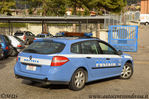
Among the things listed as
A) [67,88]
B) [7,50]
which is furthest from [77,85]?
[7,50]

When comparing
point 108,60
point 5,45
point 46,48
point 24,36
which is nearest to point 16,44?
point 5,45

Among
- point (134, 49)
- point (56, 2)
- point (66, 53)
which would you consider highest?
point (56, 2)

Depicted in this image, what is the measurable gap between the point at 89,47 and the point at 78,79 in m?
1.06

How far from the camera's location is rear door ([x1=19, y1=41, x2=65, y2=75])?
21.1ft

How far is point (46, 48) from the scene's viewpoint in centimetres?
676

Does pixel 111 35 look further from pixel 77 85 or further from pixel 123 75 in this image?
pixel 77 85

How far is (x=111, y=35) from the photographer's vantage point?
19.9 m

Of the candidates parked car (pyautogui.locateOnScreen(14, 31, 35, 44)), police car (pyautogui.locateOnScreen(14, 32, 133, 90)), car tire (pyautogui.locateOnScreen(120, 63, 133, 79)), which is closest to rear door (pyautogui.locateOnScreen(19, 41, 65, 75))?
police car (pyautogui.locateOnScreen(14, 32, 133, 90))

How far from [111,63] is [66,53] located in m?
2.01

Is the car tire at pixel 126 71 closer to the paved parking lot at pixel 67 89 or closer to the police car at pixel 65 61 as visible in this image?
the paved parking lot at pixel 67 89

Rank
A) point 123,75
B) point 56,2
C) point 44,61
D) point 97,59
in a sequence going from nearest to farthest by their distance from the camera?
point 44,61 < point 97,59 < point 123,75 < point 56,2

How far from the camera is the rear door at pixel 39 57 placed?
6.44 metres

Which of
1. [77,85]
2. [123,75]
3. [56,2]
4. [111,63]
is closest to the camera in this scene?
[77,85]

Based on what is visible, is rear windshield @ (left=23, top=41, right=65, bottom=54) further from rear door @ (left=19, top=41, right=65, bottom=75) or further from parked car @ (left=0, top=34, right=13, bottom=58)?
A: parked car @ (left=0, top=34, right=13, bottom=58)
